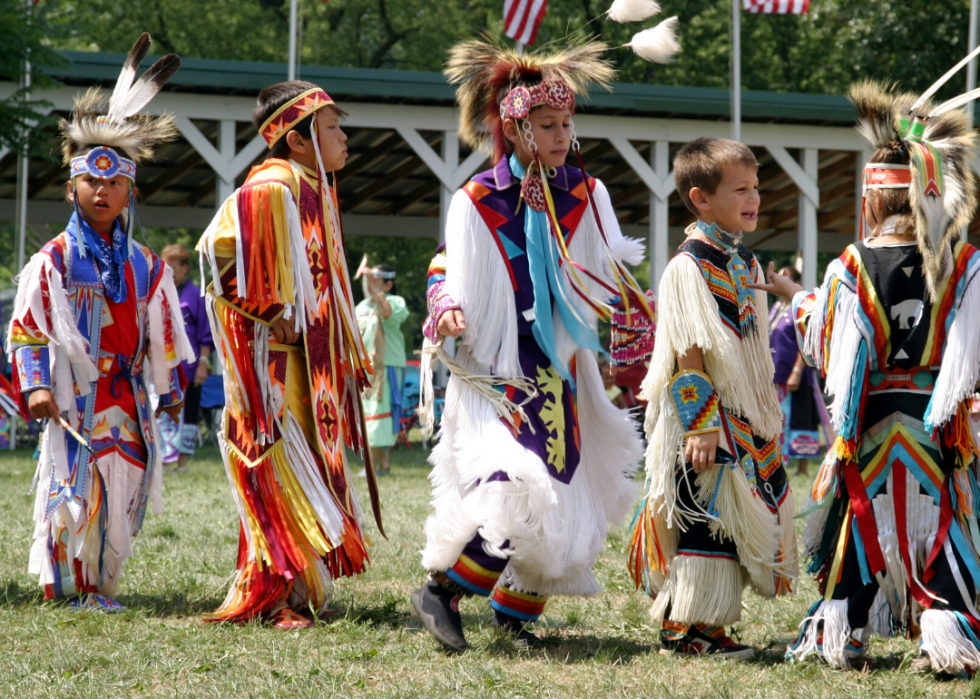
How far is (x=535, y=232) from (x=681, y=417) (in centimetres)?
74

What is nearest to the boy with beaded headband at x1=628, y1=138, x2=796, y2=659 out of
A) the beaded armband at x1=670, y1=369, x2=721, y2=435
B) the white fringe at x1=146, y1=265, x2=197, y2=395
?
the beaded armband at x1=670, y1=369, x2=721, y2=435

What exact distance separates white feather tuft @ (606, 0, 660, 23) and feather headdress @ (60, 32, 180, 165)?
167 centimetres

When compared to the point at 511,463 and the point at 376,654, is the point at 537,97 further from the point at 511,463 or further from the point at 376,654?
the point at 376,654

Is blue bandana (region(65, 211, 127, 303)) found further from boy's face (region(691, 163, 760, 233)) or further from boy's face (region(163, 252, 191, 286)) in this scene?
boy's face (region(163, 252, 191, 286))

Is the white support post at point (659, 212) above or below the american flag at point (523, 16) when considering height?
below

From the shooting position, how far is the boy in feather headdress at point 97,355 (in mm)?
4051

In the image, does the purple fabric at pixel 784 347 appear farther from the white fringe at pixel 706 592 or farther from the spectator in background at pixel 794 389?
the white fringe at pixel 706 592

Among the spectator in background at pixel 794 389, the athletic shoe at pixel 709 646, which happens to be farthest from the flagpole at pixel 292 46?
the athletic shoe at pixel 709 646

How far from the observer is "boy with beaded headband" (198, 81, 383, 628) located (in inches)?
149

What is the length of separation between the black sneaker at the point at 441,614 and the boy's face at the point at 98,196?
72.4 inches

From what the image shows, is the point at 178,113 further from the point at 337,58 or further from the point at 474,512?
the point at 337,58

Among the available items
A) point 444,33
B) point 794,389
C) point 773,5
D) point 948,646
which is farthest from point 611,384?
point 444,33

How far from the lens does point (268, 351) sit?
12.7 ft

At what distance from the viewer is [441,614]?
3.48 m
